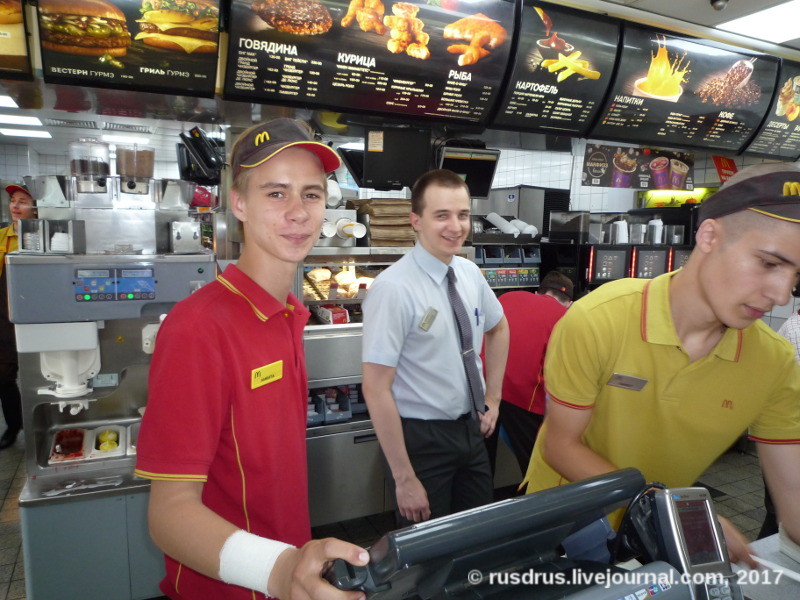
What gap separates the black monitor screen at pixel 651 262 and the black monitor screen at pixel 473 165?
1.89 metres

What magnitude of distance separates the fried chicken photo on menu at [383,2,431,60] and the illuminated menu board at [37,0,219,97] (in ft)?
3.09

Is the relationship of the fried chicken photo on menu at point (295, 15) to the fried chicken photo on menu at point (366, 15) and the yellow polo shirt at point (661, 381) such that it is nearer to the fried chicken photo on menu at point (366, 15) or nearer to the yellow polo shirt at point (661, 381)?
the fried chicken photo on menu at point (366, 15)

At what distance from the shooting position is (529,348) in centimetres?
297

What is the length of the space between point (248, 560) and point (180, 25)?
2638 millimetres

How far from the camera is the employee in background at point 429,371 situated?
214 cm

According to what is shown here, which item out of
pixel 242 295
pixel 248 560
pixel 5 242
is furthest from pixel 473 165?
pixel 5 242

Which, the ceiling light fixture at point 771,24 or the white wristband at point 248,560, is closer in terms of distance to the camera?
the white wristband at point 248,560

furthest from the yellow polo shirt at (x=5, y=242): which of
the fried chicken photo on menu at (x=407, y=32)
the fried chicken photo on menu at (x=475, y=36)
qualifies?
the fried chicken photo on menu at (x=475, y=36)

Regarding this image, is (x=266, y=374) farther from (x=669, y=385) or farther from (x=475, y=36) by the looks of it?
(x=475, y=36)

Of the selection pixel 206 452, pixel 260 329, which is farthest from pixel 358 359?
pixel 206 452

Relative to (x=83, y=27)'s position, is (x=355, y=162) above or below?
below

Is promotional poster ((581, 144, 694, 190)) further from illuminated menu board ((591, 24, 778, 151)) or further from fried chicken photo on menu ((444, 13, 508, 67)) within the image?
fried chicken photo on menu ((444, 13, 508, 67))

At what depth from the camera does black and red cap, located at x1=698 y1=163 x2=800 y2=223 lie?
1.13 meters

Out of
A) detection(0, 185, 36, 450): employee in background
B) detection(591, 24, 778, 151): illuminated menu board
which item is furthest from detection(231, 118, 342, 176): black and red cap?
detection(0, 185, 36, 450): employee in background
